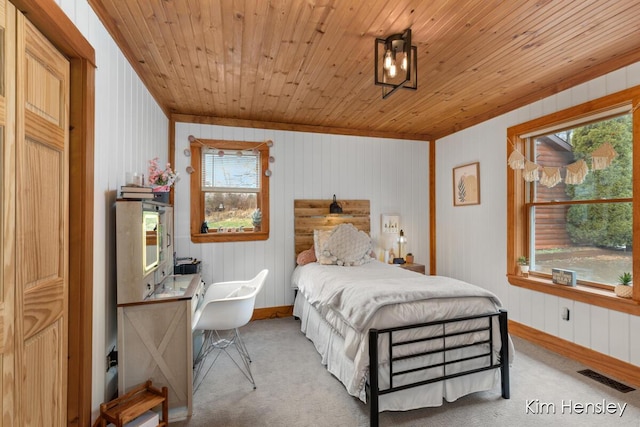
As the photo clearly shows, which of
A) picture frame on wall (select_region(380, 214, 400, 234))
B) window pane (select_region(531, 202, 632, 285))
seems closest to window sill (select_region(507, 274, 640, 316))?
window pane (select_region(531, 202, 632, 285))

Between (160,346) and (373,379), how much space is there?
1423 millimetres

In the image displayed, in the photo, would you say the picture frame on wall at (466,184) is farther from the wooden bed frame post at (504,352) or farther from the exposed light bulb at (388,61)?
the exposed light bulb at (388,61)

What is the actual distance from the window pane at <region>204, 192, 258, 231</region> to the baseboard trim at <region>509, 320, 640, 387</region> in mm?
3500

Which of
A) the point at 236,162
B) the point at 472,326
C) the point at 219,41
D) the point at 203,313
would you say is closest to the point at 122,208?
the point at 203,313

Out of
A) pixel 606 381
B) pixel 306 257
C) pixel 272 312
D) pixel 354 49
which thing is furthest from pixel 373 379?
pixel 272 312

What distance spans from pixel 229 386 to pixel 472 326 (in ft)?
6.42

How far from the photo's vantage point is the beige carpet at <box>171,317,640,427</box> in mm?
2045

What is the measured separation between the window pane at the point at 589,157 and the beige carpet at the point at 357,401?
1599mm

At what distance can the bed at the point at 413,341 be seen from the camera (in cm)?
205

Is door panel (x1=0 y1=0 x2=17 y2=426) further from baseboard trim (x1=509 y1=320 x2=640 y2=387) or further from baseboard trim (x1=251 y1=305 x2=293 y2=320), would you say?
baseboard trim (x1=509 y1=320 x2=640 y2=387)

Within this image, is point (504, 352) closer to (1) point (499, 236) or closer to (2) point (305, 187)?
(1) point (499, 236)

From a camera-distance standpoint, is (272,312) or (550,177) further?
(272,312)

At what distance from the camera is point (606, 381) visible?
2.49 metres

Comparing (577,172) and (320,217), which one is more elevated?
(577,172)
